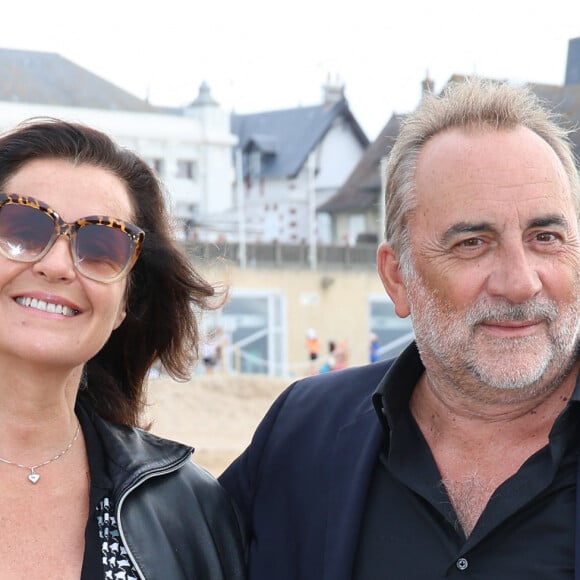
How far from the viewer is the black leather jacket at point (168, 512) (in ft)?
11.7

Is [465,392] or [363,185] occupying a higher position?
[465,392]

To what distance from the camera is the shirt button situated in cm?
322

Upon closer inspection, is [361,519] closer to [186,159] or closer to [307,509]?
[307,509]

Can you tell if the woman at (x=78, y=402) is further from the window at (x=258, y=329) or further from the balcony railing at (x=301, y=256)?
the balcony railing at (x=301, y=256)

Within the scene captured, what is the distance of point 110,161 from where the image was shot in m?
3.79

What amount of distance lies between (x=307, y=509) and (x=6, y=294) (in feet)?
3.64

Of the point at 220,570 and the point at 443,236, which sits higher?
the point at 443,236

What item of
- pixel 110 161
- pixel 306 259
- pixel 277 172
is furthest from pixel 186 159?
pixel 110 161

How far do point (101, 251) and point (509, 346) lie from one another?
1.20 meters

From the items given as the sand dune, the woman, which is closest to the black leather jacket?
the woman

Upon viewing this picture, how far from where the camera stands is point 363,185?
159 feet

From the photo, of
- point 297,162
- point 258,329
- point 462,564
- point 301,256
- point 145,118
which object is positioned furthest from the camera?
point 297,162

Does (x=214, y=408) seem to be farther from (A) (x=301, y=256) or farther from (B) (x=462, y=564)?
(B) (x=462, y=564)

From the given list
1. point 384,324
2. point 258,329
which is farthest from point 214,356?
point 384,324
